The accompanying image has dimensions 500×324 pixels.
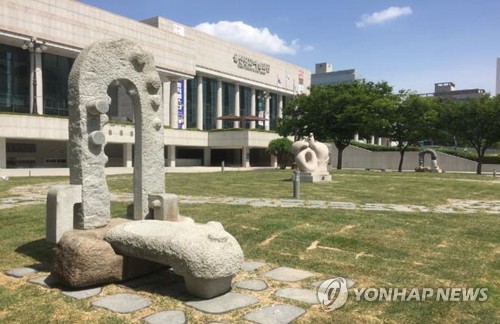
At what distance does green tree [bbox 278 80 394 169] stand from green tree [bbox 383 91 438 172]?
1.64m

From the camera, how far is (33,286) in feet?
17.0

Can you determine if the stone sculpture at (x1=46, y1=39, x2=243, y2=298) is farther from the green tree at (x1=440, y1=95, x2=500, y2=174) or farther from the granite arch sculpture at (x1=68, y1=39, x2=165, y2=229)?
the green tree at (x1=440, y1=95, x2=500, y2=174)

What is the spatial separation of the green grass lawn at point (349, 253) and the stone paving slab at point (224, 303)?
226 mm

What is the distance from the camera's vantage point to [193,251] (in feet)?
15.1

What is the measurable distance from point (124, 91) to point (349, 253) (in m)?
29.3

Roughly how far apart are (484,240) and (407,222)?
1836 mm

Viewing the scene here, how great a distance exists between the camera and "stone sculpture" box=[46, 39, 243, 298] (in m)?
4.73

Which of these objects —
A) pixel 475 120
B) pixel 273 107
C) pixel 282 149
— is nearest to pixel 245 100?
pixel 273 107

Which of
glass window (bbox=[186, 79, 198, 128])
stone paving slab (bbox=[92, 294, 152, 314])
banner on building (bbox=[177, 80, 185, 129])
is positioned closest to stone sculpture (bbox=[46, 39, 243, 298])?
stone paving slab (bbox=[92, 294, 152, 314])

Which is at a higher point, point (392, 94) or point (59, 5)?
point (59, 5)

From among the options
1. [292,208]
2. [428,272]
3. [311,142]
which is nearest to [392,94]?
[311,142]

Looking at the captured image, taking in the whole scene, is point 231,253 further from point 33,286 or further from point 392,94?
point 392,94

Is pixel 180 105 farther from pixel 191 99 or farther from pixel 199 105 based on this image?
pixel 191 99

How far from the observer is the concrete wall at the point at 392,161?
1885 inches
